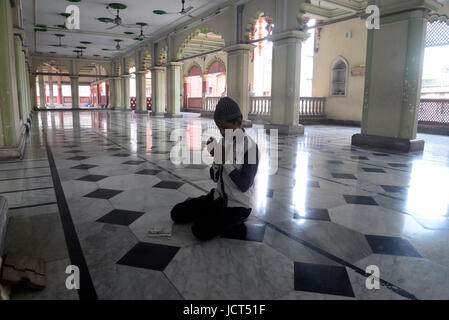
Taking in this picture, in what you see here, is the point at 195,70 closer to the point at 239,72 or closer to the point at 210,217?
the point at 239,72

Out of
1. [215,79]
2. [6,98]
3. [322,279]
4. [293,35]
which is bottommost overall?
[322,279]

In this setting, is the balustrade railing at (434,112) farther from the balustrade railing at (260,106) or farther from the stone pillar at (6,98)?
the stone pillar at (6,98)

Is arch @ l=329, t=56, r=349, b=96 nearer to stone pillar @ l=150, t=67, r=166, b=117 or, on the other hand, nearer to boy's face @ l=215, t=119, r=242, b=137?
stone pillar @ l=150, t=67, r=166, b=117

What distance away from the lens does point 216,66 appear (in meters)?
19.2

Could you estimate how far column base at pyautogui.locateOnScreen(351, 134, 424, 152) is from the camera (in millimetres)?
5199

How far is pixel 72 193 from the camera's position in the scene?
2.69m

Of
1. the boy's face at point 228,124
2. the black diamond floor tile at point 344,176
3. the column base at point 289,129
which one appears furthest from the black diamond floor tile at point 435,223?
the column base at point 289,129

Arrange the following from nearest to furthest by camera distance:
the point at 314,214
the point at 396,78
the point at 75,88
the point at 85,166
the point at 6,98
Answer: the point at 314,214, the point at 85,166, the point at 6,98, the point at 396,78, the point at 75,88

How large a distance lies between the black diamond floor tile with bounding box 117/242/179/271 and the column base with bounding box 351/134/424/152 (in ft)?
15.7

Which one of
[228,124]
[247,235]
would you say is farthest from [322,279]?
[228,124]

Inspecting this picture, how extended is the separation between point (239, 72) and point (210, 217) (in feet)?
26.6

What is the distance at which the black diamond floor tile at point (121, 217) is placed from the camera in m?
2.07

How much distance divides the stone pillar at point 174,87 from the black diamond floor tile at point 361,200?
11963 millimetres

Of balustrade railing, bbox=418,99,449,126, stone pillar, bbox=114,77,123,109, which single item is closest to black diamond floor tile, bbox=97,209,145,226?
balustrade railing, bbox=418,99,449,126
